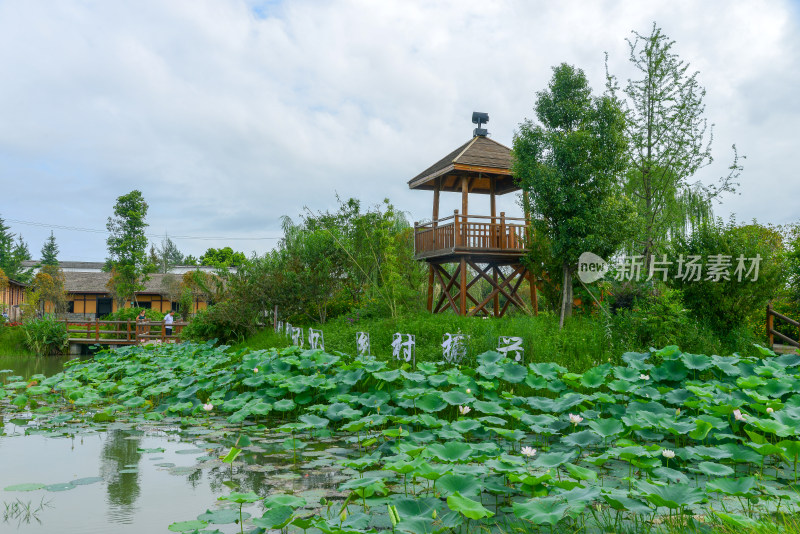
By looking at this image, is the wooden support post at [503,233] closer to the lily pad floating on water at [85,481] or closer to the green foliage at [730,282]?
the green foliage at [730,282]

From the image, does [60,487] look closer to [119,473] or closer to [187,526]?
[119,473]

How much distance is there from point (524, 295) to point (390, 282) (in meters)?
11.0

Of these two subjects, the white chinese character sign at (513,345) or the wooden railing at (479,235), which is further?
the wooden railing at (479,235)

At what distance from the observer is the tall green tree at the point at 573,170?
1058 centimetres

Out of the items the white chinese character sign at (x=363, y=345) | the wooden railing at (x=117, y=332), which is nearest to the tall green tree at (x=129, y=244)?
the wooden railing at (x=117, y=332)

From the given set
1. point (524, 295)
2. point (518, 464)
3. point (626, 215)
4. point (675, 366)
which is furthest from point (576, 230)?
point (524, 295)

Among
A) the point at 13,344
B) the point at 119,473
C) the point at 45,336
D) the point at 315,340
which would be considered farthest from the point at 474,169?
the point at 13,344

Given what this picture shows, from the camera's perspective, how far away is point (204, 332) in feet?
45.9

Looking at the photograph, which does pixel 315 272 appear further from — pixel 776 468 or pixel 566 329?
pixel 776 468

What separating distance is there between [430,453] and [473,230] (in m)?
10.5

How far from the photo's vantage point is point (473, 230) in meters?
13.5

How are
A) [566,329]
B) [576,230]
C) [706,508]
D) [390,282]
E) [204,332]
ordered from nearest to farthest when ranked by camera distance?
1. [706,508]
2. [566,329]
3. [576,230]
4. [390,282]
5. [204,332]

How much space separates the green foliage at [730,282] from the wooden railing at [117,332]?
16.4 m

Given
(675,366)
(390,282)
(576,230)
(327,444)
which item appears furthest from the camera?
(390,282)
